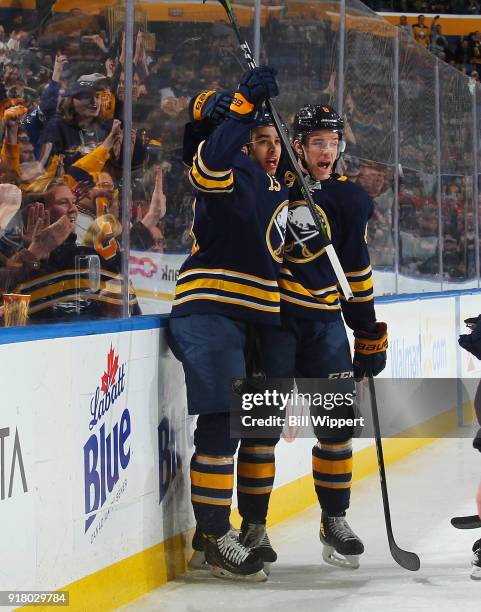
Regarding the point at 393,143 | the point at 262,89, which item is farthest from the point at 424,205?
the point at 262,89

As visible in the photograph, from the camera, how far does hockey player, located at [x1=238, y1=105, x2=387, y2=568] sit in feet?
12.0

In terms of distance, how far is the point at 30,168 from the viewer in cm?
311

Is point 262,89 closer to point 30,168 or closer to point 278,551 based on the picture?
point 30,168

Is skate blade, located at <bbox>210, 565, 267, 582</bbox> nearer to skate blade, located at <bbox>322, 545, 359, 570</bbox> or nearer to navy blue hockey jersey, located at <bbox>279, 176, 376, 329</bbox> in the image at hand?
skate blade, located at <bbox>322, 545, 359, 570</bbox>

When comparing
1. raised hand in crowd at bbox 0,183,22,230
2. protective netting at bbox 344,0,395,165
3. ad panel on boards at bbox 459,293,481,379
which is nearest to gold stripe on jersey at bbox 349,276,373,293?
raised hand in crowd at bbox 0,183,22,230

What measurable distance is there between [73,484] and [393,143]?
379 centimetres

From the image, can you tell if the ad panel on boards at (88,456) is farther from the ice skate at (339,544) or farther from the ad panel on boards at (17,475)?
the ice skate at (339,544)

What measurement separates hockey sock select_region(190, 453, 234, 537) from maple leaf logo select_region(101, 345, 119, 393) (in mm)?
389

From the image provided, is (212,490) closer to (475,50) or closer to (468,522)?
(468,522)

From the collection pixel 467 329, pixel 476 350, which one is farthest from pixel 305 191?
pixel 467 329

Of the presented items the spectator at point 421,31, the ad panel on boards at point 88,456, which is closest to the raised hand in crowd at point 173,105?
the ad panel on boards at point 88,456

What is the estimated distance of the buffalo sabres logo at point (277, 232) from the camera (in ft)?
11.6

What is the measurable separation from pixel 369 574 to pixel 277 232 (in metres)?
1.05

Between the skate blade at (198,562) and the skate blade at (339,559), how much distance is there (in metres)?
0.39
